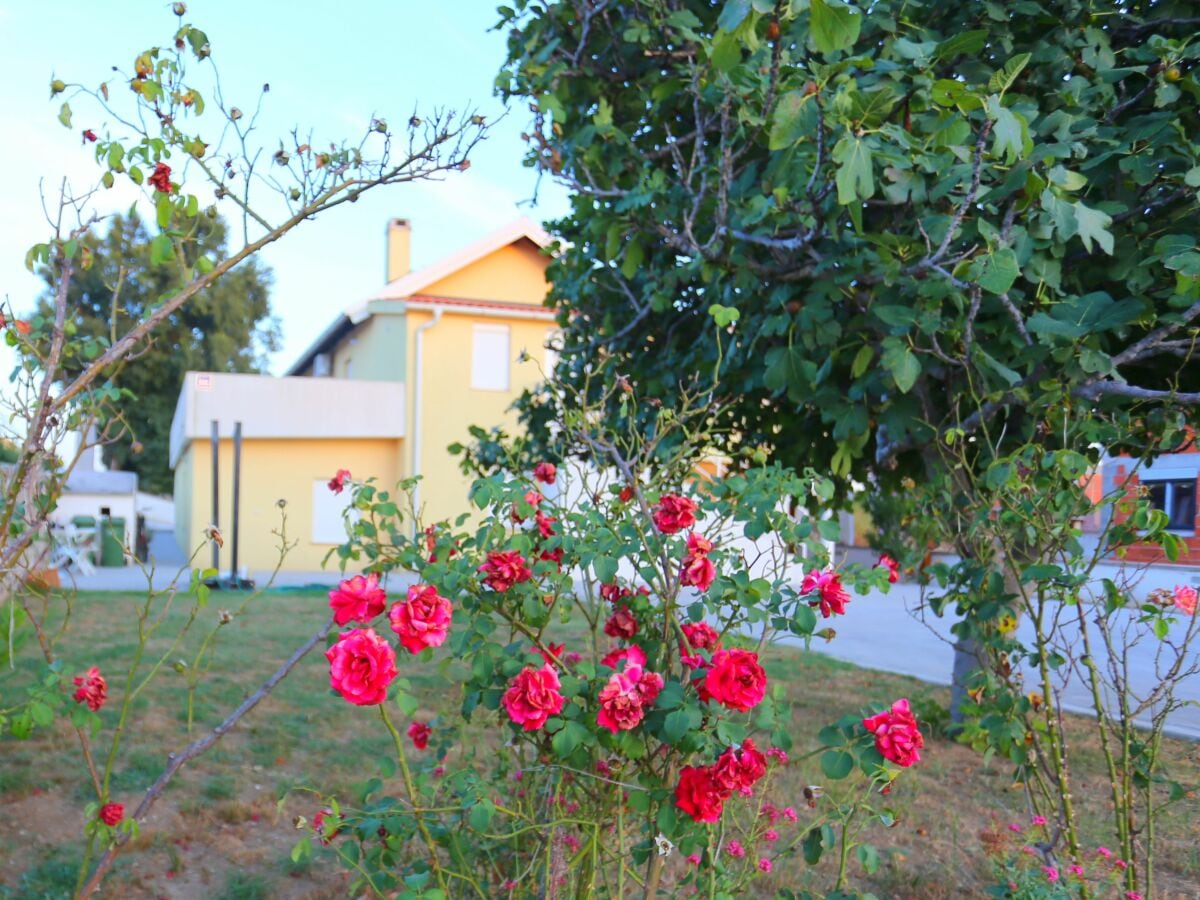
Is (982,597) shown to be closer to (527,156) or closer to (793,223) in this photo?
(793,223)

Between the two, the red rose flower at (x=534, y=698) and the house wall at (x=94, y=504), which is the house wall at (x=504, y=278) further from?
the red rose flower at (x=534, y=698)

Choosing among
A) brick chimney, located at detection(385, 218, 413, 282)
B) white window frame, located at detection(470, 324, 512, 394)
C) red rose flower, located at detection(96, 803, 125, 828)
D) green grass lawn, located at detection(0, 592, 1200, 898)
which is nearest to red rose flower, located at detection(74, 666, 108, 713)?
red rose flower, located at detection(96, 803, 125, 828)

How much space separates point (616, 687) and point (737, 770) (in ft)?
0.94

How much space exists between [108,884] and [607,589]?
2.15 m

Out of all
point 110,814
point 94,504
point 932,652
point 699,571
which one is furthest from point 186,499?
point 699,571

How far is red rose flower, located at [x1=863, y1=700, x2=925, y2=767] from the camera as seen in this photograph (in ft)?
6.36

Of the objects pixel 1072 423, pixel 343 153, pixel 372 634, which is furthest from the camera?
pixel 1072 423

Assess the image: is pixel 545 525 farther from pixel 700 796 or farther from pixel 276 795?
pixel 276 795

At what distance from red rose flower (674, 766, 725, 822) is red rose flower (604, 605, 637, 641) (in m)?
0.40

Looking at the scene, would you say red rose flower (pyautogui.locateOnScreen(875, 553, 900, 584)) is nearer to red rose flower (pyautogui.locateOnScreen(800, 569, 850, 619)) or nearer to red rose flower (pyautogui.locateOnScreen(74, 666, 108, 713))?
red rose flower (pyautogui.locateOnScreen(800, 569, 850, 619))

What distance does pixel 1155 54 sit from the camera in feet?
12.3

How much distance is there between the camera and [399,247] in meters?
23.1

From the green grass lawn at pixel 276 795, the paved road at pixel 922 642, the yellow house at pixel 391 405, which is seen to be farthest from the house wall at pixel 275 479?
the green grass lawn at pixel 276 795

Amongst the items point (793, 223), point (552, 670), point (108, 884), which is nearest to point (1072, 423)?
point (793, 223)
